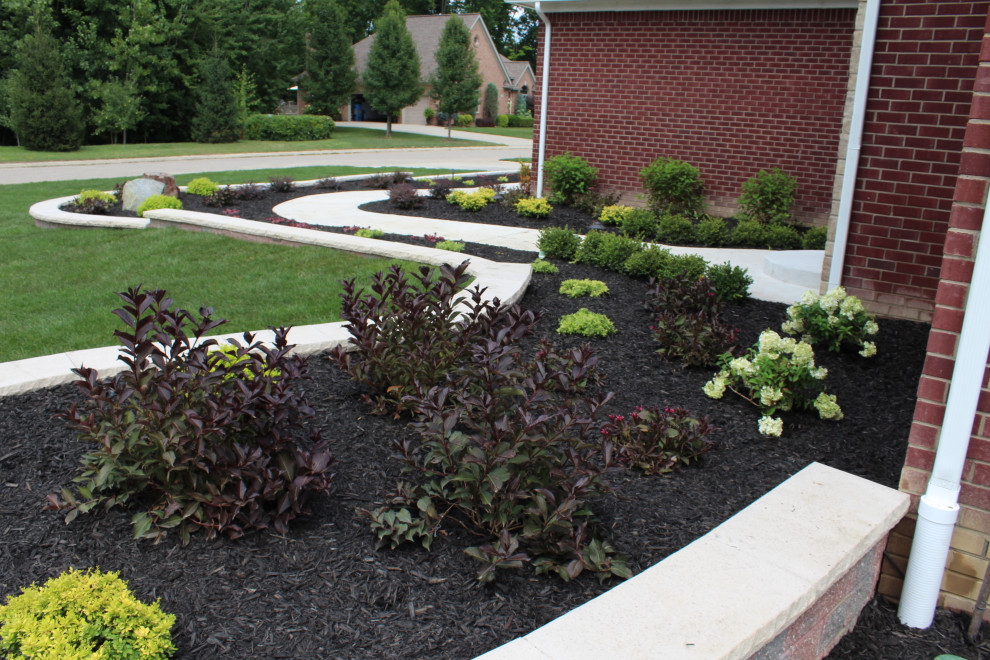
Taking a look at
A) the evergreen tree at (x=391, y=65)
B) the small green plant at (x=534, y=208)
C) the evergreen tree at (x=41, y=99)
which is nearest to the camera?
the small green plant at (x=534, y=208)

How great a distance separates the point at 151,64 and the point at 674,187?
24566 millimetres

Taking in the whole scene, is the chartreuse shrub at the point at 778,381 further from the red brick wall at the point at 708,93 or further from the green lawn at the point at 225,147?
the green lawn at the point at 225,147

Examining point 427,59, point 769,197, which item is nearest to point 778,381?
point 769,197

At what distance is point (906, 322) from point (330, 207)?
25.8 feet

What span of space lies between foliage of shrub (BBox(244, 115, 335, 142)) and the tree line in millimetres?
931

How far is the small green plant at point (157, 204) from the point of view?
9.62 meters

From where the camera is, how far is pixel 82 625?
2.08 meters

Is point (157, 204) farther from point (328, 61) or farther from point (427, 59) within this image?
point (427, 59)

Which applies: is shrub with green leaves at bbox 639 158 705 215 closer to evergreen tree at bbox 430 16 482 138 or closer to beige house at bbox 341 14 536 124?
evergreen tree at bbox 430 16 482 138

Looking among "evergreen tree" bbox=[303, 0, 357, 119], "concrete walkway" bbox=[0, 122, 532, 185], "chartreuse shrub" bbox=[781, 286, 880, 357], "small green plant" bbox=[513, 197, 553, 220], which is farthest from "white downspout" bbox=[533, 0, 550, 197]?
"evergreen tree" bbox=[303, 0, 357, 119]

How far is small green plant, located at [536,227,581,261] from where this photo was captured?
24.9 ft

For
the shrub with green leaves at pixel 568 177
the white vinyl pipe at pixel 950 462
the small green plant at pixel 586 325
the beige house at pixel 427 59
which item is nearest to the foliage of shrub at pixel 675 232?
the shrub with green leaves at pixel 568 177

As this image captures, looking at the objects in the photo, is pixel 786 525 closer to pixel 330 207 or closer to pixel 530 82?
pixel 330 207

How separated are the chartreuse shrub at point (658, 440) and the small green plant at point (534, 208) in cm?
732
